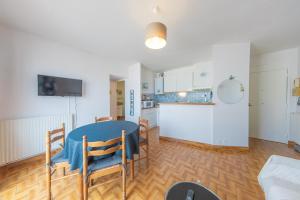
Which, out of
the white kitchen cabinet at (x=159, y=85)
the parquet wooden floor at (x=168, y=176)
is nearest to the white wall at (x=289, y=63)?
the parquet wooden floor at (x=168, y=176)

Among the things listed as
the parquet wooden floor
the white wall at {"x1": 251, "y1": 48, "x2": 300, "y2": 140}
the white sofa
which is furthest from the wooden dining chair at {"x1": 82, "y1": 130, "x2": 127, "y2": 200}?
the white wall at {"x1": 251, "y1": 48, "x2": 300, "y2": 140}

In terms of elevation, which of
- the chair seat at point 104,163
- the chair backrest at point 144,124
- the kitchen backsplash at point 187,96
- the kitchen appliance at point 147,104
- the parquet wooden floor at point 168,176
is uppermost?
the kitchen backsplash at point 187,96

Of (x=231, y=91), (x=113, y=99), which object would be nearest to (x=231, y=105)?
(x=231, y=91)

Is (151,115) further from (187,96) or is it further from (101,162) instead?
(101,162)

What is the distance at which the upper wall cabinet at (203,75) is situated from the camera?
3.92 metres

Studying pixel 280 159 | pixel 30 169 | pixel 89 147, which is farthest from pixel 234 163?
pixel 30 169

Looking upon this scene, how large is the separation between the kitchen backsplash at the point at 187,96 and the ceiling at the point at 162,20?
74.2 inches

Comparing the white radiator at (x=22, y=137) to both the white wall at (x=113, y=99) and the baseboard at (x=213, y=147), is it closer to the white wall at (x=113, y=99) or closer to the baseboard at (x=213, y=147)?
the white wall at (x=113, y=99)

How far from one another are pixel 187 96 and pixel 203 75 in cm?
103

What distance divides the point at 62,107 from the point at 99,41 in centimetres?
168

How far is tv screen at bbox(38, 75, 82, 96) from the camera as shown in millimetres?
2338

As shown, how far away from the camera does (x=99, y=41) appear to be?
2582 mm

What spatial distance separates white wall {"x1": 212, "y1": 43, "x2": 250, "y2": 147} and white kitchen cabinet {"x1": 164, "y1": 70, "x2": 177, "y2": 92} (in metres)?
2.06

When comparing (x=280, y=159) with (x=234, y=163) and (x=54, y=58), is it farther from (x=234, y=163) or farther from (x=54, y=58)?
(x=54, y=58)
